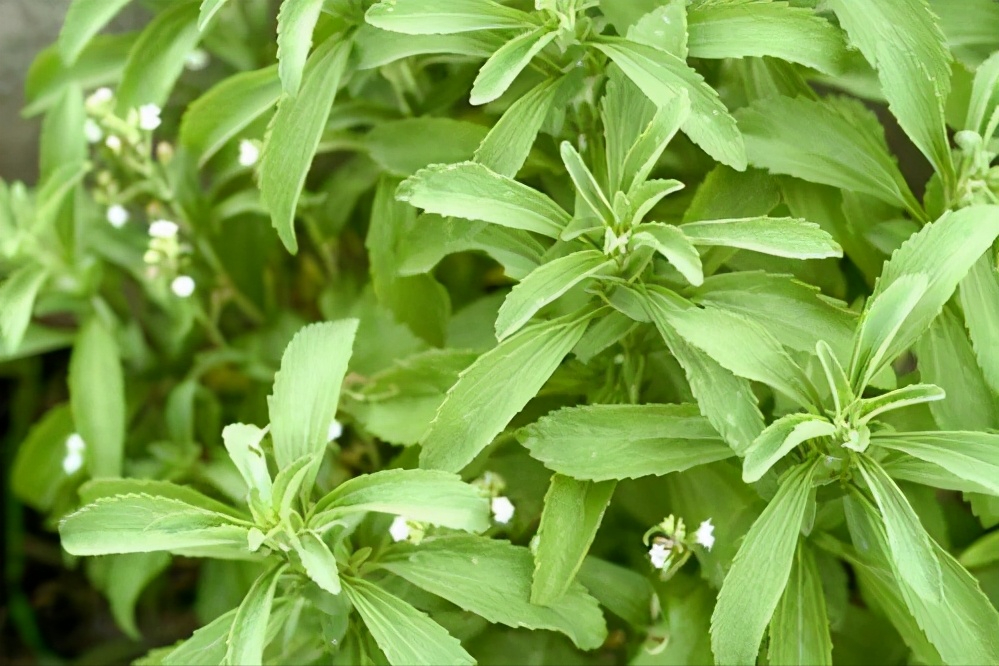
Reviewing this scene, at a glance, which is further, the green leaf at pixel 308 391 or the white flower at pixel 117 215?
the white flower at pixel 117 215

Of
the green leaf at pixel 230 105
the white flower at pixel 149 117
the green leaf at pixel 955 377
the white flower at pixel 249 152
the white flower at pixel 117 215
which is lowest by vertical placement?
the white flower at pixel 117 215

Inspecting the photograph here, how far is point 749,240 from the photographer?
0.53 m

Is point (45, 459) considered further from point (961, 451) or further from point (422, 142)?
point (961, 451)

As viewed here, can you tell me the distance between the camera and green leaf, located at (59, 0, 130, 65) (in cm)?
71

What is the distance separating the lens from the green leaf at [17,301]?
0.74 m

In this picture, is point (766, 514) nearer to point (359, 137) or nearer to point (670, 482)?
point (670, 482)

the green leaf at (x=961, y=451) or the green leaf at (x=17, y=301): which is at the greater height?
the green leaf at (x=961, y=451)

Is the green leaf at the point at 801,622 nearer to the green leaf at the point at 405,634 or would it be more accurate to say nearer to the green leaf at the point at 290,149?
the green leaf at the point at 405,634

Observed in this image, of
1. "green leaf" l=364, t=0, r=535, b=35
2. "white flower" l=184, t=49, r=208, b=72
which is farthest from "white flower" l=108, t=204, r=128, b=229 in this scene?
"green leaf" l=364, t=0, r=535, b=35

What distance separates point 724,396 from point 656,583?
0.81ft

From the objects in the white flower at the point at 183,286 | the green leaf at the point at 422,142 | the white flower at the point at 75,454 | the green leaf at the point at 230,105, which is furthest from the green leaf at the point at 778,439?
the white flower at the point at 75,454

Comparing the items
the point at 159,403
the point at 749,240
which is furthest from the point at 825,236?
A: the point at 159,403

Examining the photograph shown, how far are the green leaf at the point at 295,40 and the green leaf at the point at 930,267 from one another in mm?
406

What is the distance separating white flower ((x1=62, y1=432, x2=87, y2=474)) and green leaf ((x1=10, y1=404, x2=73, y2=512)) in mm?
56
